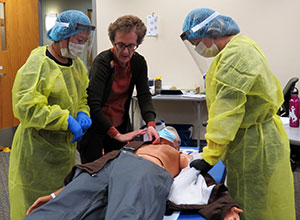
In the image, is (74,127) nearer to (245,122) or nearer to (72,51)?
(72,51)

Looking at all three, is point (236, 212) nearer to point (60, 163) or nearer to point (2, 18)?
point (60, 163)

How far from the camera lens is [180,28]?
4.64m

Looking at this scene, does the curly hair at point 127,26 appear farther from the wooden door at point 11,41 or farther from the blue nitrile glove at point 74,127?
the wooden door at point 11,41

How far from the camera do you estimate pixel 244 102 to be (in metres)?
1.45

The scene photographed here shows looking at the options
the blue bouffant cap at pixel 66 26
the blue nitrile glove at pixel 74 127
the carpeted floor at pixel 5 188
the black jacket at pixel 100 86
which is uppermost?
the blue bouffant cap at pixel 66 26

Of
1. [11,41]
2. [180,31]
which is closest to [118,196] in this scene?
[180,31]

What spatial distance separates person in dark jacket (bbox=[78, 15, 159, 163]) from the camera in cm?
198

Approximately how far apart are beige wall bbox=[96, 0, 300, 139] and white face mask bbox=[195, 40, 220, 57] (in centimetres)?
300

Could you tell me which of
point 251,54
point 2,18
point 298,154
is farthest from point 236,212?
point 2,18

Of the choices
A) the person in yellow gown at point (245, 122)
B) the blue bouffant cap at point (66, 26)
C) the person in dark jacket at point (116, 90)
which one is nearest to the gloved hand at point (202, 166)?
the person in yellow gown at point (245, 122)

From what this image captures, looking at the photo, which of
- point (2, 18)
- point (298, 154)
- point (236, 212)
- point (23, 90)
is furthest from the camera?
point (2, 18)

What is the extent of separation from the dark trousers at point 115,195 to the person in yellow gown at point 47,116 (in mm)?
276

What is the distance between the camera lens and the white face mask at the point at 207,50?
1.65m

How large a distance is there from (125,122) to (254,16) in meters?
2.97
